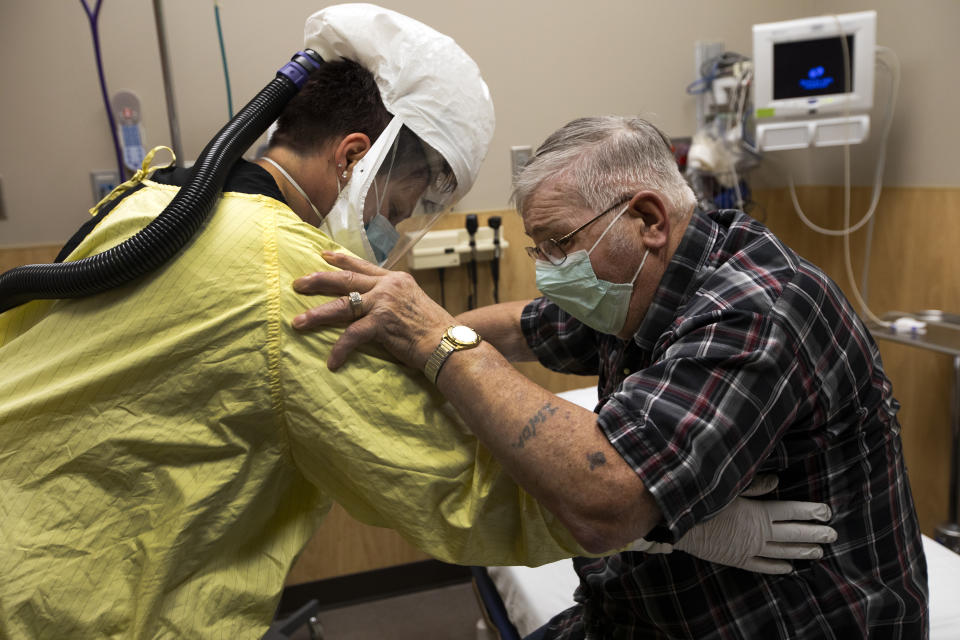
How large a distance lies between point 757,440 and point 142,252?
2.55 ft

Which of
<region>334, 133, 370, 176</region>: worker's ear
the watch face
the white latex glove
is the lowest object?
the white latex glove

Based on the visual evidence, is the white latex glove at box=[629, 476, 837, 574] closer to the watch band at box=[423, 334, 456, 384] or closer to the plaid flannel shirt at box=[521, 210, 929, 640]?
the plaid flannel shirt at box=[521, 210, 929, 640]

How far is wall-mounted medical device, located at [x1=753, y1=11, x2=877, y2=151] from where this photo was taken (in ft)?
7.47

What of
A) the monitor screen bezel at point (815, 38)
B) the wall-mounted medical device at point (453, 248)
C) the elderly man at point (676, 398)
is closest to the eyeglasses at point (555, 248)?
the elderly man at point (676, 398)

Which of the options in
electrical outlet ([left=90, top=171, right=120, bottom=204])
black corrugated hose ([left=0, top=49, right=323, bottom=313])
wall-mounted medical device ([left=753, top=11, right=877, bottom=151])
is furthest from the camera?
wall-mounted medical device ([left=753, top=11, right=877, bottom=151])

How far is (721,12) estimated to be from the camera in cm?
264

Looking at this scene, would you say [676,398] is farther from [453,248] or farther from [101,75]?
[101,75]

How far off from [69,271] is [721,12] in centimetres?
253

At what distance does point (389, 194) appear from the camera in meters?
1.15

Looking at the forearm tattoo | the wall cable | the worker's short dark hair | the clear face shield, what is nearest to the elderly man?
the forearm tattoo

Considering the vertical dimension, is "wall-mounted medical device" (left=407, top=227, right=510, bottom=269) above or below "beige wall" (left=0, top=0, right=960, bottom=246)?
below

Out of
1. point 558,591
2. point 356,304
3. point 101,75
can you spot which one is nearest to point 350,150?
point 356,304

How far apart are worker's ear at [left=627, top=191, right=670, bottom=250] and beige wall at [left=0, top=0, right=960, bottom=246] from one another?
1.43 metres

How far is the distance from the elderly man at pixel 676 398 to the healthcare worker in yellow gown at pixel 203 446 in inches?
2.2
